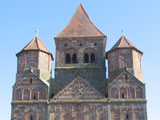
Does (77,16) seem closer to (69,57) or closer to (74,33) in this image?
(74,33)

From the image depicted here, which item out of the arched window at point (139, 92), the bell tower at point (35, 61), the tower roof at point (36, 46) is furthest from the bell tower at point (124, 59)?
the tower roof at point (36, 46)

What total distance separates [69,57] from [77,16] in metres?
8.04

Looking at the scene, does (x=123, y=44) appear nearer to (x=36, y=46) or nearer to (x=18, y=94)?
(x=36, y=46)

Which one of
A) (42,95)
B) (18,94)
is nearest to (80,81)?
(42,95)

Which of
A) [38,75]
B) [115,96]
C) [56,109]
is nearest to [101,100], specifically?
[115,96]

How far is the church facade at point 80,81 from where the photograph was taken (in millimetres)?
39938

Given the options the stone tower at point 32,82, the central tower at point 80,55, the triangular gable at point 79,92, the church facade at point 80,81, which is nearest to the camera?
the church facade at point 80,81

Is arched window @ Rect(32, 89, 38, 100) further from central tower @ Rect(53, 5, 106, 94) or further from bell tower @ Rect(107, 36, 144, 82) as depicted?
bell tower @ Rect(107, 36, 144, 82)

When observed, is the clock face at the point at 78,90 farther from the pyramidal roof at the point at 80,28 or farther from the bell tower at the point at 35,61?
the pyramidal roof at the point at 80,28

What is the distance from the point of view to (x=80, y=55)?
4594 cm

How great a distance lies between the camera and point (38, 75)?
139 feet

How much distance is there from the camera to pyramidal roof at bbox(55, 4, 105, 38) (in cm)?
4738

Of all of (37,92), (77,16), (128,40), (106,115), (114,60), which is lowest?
(106,115)

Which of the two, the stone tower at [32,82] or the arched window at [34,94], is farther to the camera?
the arched window at [34,94]
